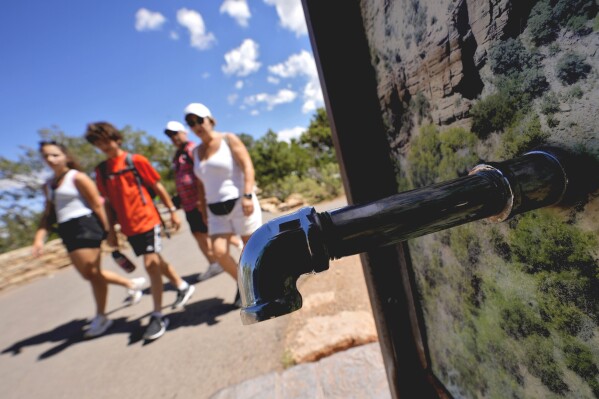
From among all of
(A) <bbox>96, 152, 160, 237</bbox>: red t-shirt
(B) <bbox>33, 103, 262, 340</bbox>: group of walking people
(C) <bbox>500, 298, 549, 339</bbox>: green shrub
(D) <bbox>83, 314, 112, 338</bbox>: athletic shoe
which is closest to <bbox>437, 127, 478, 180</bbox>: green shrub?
(C) <bbox>500, 298, 549, 339</bbox>: green shrub

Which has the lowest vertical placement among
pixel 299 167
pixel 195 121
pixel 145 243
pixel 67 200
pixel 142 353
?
pixel 142 353

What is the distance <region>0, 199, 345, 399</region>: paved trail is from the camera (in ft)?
7.01

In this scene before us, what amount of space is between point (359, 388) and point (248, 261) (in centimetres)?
161

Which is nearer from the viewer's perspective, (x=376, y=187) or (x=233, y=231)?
(x=376, y=187)

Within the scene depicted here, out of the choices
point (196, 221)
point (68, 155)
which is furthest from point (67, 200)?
point (196, 221)

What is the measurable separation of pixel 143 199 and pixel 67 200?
78 cm

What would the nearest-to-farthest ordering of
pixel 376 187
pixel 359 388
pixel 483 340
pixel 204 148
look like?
pixel 483 340, pixel 376 187, pixel 359 388, pixel 204 148

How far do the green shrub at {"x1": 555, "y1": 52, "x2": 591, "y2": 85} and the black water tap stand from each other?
0.11 meters

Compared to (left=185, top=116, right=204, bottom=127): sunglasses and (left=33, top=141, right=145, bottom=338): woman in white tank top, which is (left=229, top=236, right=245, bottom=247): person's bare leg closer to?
(left=185, top=116, right=204, bottom=127): sunglasses

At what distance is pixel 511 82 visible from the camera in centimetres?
51

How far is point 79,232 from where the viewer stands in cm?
278

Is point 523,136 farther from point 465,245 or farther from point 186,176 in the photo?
point 186,176

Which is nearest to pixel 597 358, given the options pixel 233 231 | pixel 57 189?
pixel 233 231

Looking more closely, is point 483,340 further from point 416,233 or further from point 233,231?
point 233,231
